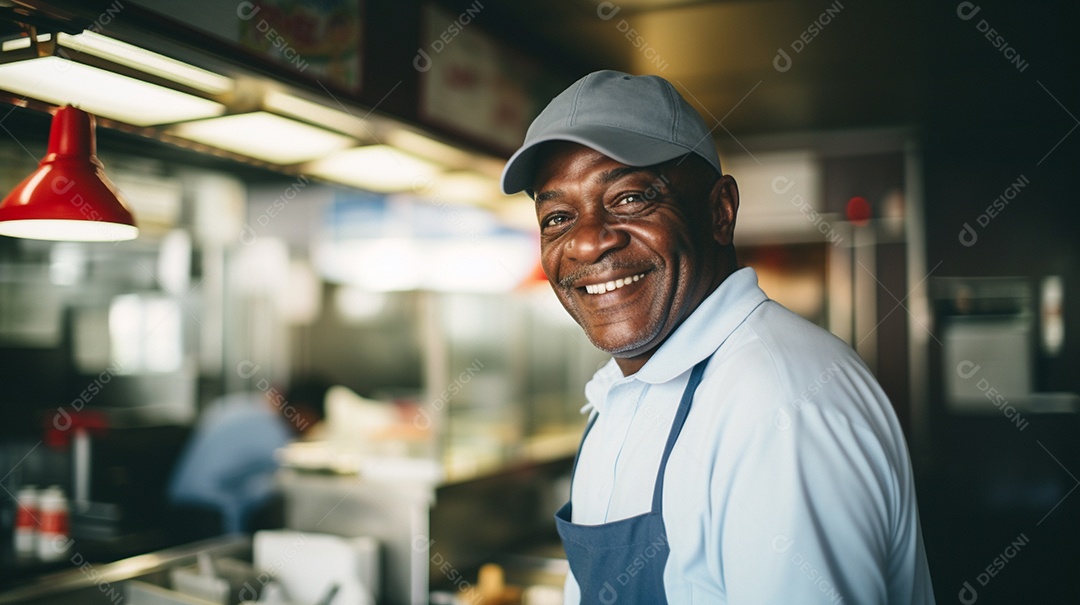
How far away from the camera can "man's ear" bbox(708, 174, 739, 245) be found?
4.49ft

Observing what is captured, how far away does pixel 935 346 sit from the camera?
187 inches

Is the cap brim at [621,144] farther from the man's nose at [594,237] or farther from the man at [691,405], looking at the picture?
the man's nose at [594,237]

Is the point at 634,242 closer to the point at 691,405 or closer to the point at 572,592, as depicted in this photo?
the point at 691,405

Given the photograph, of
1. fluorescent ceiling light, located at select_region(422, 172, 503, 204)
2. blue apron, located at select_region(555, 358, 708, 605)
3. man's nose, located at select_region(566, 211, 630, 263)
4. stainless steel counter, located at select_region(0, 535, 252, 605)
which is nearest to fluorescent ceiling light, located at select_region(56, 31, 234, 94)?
man's nose, located at select_region(566, 211, 630, 263)

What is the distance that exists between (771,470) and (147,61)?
144 cm

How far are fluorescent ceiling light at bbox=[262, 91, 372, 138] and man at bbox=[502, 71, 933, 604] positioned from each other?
2.47ft

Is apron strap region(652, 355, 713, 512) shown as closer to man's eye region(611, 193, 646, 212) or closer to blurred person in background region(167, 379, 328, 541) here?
man's eye region(611, 193, 646, 212)

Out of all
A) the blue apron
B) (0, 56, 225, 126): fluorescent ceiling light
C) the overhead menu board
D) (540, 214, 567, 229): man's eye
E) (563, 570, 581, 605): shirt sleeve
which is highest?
the overhead menu board

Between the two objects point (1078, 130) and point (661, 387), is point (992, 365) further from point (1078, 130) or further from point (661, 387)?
point (661, 387)

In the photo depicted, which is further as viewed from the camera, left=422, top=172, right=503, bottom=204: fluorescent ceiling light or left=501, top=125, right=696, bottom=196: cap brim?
left=422, top=172, right=503, bottom=204: fluorescent ceiling light

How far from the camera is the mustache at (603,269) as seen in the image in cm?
130

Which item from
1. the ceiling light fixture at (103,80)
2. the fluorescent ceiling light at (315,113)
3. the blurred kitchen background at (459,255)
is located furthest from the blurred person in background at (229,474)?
the ceiling light fixture at (103,80)

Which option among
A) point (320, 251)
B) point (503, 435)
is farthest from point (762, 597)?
point (320, 251)

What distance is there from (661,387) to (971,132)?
4.37 metres
